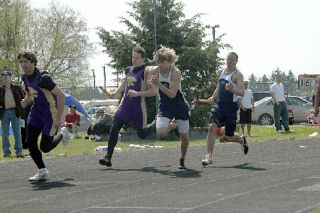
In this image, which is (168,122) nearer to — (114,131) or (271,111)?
(114,131)

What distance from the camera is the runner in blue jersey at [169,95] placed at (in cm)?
898

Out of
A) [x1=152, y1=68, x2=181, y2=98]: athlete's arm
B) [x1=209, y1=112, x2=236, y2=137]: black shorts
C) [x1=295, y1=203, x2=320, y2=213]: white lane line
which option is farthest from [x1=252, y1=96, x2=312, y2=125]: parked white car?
[x1=295, y1=203, x2=320, y2=213]: white lane line

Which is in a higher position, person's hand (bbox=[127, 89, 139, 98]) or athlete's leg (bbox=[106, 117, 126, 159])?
person's hand (bbox=[127, 89, 139, 98])

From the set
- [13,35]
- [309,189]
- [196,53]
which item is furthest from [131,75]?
[13,35]

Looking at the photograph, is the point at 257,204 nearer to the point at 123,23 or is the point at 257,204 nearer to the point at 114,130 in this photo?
the point at 114,130

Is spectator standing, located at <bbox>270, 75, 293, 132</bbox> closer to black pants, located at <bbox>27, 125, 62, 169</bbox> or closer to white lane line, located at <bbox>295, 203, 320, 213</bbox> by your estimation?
black pants, located at <bbox>27, 125, 62, 169</bbox>

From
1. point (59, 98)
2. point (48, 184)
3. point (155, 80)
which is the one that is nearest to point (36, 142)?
point (48, 184)

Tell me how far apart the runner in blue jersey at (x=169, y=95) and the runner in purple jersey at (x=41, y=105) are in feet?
5.04

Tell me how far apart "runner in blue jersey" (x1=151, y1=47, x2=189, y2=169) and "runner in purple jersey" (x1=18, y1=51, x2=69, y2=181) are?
1.54 meters

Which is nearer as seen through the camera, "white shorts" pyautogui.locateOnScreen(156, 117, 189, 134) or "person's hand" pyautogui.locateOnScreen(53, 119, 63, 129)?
"person's hand" pyautogui.locateOnScreen(53, 119, 63, 129)

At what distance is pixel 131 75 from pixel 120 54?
61.6 ft

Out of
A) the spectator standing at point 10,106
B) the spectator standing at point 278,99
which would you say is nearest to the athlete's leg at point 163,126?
the spectator standing at point 10,106

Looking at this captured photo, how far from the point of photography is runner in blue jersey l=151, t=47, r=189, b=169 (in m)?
8.98

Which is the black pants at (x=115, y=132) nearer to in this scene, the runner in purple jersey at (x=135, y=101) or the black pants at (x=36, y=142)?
the runner in purple jersey at (x=135, y=101)
